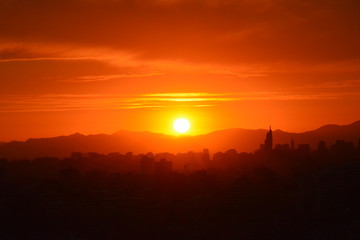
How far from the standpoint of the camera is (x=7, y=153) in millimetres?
141750

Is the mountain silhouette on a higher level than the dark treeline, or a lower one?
higher

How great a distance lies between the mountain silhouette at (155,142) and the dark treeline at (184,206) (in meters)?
77.0

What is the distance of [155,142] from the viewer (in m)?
164

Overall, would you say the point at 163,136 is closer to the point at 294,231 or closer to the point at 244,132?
the point at 244,132

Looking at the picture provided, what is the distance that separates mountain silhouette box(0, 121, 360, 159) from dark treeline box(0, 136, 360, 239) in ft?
253

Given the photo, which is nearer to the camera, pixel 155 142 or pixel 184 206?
pixel 184 206

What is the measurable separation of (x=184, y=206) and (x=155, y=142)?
396 ft

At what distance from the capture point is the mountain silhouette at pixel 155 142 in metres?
135

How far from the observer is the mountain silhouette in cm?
13525

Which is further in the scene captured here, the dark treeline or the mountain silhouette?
the mountain silhouette

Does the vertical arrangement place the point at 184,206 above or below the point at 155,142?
below

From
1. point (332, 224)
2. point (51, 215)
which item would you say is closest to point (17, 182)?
point (51, 215)

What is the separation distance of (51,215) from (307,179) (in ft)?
69.2

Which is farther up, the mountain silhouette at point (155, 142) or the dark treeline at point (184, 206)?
the mountain silhouette at point (155, 142)
